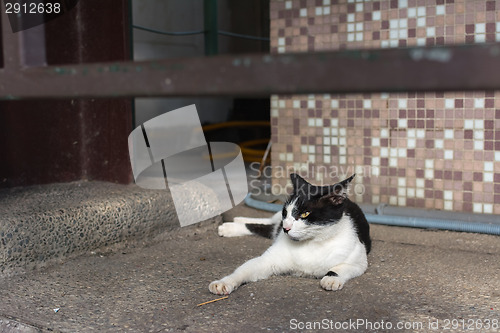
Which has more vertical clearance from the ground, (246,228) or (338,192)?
(338,192)

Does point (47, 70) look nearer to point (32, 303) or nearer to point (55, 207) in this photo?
point (32, 303)

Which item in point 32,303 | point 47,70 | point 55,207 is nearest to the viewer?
point 47,70

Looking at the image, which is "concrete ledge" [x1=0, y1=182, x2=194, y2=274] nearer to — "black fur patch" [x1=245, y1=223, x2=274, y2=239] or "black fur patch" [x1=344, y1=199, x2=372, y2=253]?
"black fur patch" [x1=245, y1=223, x2=274, y2=239]

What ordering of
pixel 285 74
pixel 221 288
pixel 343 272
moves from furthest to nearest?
pixel 343 272, pixel 221 288, pixel 285 74

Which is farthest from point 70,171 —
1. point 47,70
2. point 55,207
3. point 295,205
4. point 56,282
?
point 47,70

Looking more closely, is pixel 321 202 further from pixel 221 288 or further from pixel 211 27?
pixel 211 27

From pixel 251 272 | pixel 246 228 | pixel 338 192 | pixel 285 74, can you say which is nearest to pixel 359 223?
pixel 338 192

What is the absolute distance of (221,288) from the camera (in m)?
2.12

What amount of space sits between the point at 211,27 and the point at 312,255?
2719mm

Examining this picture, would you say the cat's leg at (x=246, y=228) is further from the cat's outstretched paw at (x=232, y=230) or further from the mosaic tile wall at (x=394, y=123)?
the mosaic tile wall at (x=394, y=123)

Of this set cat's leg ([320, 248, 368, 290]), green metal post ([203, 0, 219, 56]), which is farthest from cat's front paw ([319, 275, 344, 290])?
green metal post ([203, 0, 219, 56])

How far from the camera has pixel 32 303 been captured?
2061 mm

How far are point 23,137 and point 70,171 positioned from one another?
358mm

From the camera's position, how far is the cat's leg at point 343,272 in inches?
84.9
